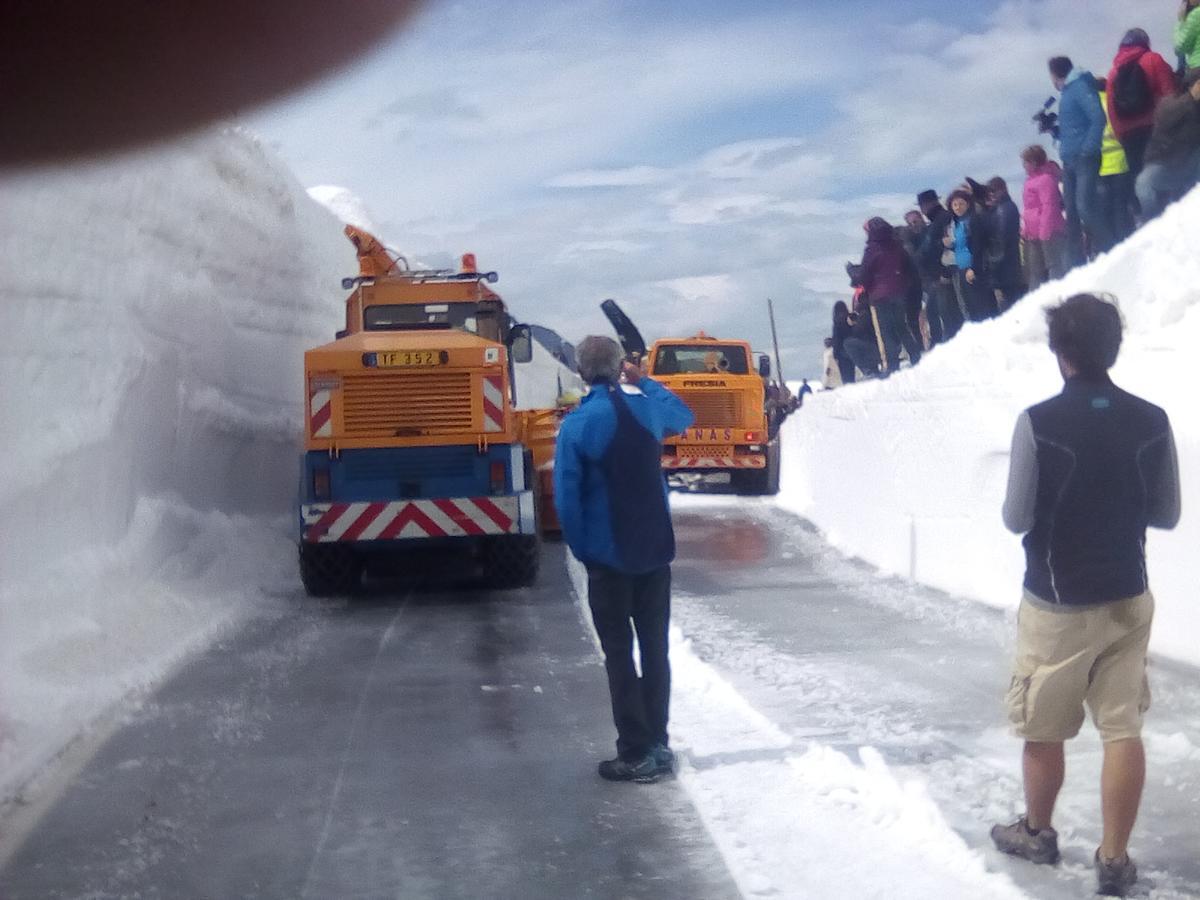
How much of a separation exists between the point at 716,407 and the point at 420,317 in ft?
34.7

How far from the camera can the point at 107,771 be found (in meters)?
6.54

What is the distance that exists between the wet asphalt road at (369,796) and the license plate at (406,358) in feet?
13.2

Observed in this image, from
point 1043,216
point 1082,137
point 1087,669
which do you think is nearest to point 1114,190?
point 1082,137

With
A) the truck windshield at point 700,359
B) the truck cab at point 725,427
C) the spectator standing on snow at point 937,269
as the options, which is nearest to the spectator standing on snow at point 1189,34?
the spectator standing on snow at point 937,269

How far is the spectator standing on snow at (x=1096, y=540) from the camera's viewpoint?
4469 millimetres

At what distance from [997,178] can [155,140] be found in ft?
33.1

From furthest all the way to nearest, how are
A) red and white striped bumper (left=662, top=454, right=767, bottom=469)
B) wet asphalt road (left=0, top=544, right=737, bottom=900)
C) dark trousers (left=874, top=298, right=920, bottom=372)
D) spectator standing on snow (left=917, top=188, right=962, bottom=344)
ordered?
red and white striped bumper (left=662, top=454, right=767, bottom=469)
dark trousers (left=874, top=298, right=920, bottom=372)
spectator standing on snow (left=917, top=188, right=962, bottom=344)
wet asphalt road (left=0, top=544, right=737, bottom=900)

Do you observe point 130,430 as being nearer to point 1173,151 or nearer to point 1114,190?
point 1114,190

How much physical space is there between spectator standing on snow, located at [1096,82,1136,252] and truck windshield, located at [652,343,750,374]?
13430 mm

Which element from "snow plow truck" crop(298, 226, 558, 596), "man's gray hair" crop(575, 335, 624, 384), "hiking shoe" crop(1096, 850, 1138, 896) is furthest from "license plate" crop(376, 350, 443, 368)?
"hiking shoe" crop(1096, 850, 1138, 896)

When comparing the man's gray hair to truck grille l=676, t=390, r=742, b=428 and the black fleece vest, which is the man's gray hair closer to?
the black fleece vest

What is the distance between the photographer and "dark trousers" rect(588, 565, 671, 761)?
6184 mm

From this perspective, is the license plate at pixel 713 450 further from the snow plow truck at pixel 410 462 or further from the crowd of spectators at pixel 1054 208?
the snow plow truck at pixel 410 462

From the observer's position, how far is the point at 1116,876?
176 inches
